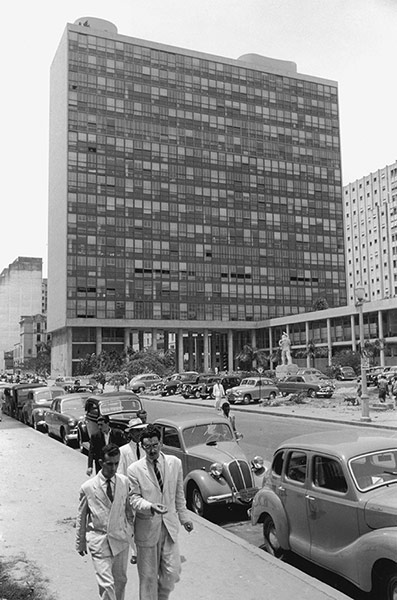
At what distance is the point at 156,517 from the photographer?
492 centimetres

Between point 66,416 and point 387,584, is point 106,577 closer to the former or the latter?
point 387,584

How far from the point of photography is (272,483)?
23.2 ft

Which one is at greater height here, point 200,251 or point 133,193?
point 133,193

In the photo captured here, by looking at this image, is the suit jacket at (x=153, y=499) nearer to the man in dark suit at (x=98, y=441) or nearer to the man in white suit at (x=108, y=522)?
the man in white suit at (x=108, y=522)

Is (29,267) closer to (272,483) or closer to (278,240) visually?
(278,240)

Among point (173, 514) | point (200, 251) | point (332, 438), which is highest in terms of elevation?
point (200, 251)

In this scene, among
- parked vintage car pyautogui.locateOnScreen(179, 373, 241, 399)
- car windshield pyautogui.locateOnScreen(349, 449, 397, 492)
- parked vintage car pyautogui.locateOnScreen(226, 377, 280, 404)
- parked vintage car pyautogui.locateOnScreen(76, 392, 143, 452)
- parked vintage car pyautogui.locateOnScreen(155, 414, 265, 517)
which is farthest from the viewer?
parked vintage car pyautogui.locateOnScreen(179, 373, 241, 399)

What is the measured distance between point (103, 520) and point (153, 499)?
50cm

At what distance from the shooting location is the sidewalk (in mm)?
5508

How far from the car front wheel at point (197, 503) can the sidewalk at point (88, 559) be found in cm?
57

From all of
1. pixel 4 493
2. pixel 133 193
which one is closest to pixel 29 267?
pixel 133 193

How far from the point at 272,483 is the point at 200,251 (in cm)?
9790

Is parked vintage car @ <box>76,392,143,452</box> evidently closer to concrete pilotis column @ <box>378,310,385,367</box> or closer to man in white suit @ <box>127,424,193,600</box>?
man in white suit @ <box>127,424,193,600</box>

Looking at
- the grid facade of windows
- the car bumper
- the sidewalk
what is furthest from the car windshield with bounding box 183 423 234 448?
the grid facade of windows
